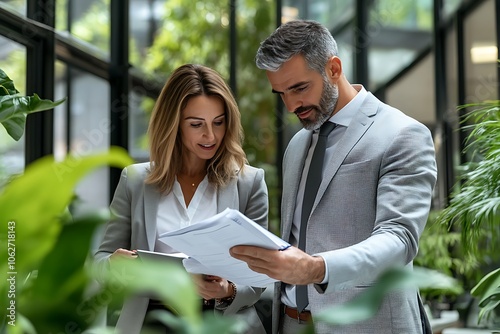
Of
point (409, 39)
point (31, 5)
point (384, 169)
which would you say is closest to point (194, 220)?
point (384, 169)

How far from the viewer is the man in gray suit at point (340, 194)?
1.91 meters

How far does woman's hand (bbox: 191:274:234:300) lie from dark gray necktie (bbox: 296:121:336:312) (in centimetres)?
24

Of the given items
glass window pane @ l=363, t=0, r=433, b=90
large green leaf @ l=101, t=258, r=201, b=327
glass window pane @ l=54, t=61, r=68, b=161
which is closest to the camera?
large green leaf @ l=101, t=258, r=201, b=327

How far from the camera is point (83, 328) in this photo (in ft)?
2.03

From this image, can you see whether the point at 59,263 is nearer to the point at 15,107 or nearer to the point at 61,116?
the point at 15,107

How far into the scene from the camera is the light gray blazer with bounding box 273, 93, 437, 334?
2.06 m

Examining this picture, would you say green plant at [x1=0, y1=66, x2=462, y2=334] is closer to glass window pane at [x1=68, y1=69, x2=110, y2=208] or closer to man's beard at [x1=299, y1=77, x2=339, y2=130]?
man's beard at [x1=299, y1=77, x2=339, y2=130]

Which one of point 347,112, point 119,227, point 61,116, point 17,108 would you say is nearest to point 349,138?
point 347,112

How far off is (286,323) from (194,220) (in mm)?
445

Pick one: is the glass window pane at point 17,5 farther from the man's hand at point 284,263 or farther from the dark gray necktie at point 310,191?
the man's hand at point 284,263

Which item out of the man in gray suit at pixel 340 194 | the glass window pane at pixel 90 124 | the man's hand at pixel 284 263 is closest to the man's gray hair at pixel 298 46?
the man in gray suit at pixel 340 194

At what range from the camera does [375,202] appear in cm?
220

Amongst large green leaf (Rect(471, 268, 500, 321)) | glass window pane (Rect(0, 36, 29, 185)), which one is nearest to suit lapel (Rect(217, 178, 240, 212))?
large green leaf (Rect(471, 268, 500, 321))

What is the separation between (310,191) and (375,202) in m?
0.20
